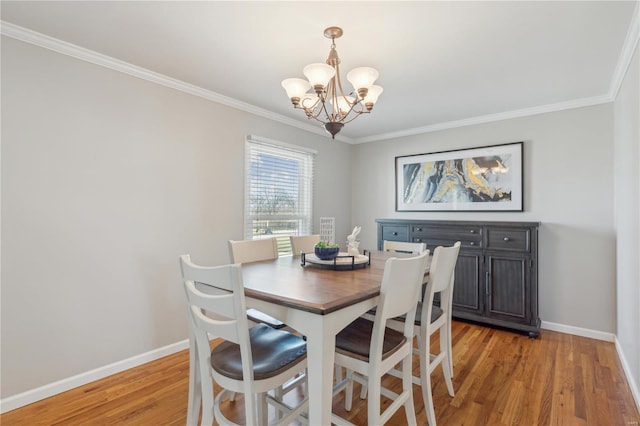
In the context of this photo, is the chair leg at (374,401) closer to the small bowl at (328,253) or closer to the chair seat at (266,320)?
the chair seat at (266,320)

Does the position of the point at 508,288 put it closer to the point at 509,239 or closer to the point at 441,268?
the point at 509,239

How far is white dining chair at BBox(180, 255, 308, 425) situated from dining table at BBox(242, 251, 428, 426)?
6.3 inches

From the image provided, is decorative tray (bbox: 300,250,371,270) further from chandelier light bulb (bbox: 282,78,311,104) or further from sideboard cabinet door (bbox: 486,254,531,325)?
sideboard cabinet door (bbox: 486,254,531,325)

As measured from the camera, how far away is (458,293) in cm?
347

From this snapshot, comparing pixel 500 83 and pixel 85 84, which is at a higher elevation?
pixel 500 83

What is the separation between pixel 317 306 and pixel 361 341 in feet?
1.71

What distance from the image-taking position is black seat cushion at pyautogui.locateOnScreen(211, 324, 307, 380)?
1365 mm

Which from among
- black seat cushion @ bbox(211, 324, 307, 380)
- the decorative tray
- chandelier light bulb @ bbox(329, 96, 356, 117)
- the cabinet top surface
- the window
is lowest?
black seat cushion @ bbox(211, 324, 307, 380)

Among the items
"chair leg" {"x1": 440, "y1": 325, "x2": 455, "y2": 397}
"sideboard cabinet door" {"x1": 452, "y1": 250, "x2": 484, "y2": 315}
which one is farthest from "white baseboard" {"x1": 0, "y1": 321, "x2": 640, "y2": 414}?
"chair leg" {"x1": 440, "y1": 325, "x2": 455, "y2": 397}

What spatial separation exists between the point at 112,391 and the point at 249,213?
5.92ft

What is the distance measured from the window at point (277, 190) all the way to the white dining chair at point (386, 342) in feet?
6.46

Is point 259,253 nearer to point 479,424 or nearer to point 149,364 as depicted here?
point 149,364

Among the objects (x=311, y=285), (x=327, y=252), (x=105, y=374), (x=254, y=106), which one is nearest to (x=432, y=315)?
(x=327, y=252)

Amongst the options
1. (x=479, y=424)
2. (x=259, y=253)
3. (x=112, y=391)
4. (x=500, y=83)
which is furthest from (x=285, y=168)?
(x=479, y=424)
